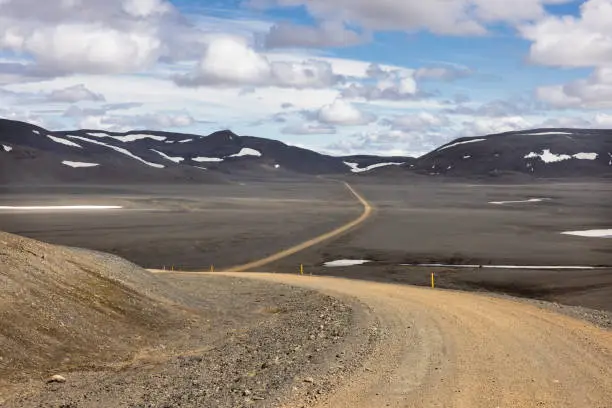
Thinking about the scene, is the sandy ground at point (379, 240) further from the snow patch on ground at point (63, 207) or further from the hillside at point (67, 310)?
the hillside at point (67, 310)

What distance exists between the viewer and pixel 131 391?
13516mm

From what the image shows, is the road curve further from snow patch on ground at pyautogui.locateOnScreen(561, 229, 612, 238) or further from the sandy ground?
snow patch on ground at pyautogui.locateOnScreen(561, 229, 612, 238)

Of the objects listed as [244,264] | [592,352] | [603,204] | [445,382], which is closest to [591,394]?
[445,382]

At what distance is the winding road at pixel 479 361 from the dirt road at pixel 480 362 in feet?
0.06

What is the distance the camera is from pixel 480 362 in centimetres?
1451

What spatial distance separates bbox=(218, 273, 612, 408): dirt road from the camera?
11977 mm

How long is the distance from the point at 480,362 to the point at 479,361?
8 centimetres

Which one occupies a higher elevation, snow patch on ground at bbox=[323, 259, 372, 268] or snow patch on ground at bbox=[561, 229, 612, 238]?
snow patch on ground at bbox=[561, 229, 612, 238]

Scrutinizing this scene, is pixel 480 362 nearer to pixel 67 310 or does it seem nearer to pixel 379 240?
pixel 67 310

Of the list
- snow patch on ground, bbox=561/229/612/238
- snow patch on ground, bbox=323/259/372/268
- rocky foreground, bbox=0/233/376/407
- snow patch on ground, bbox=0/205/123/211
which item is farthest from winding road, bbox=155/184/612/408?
snow patch on ground, bbox=0/205/123/211

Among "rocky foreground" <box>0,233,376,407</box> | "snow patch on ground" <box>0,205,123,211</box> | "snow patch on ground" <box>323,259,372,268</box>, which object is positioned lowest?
"snow patch on ground" <box>323,259,372,268</box>

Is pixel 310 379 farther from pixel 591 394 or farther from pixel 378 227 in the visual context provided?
pixel 378 227

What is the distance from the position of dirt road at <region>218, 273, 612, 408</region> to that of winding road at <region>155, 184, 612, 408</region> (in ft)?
0.06

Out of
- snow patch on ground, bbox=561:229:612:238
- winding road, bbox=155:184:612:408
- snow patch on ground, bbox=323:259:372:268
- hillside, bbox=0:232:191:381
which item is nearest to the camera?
winding road, bbox=155:184:612:408
